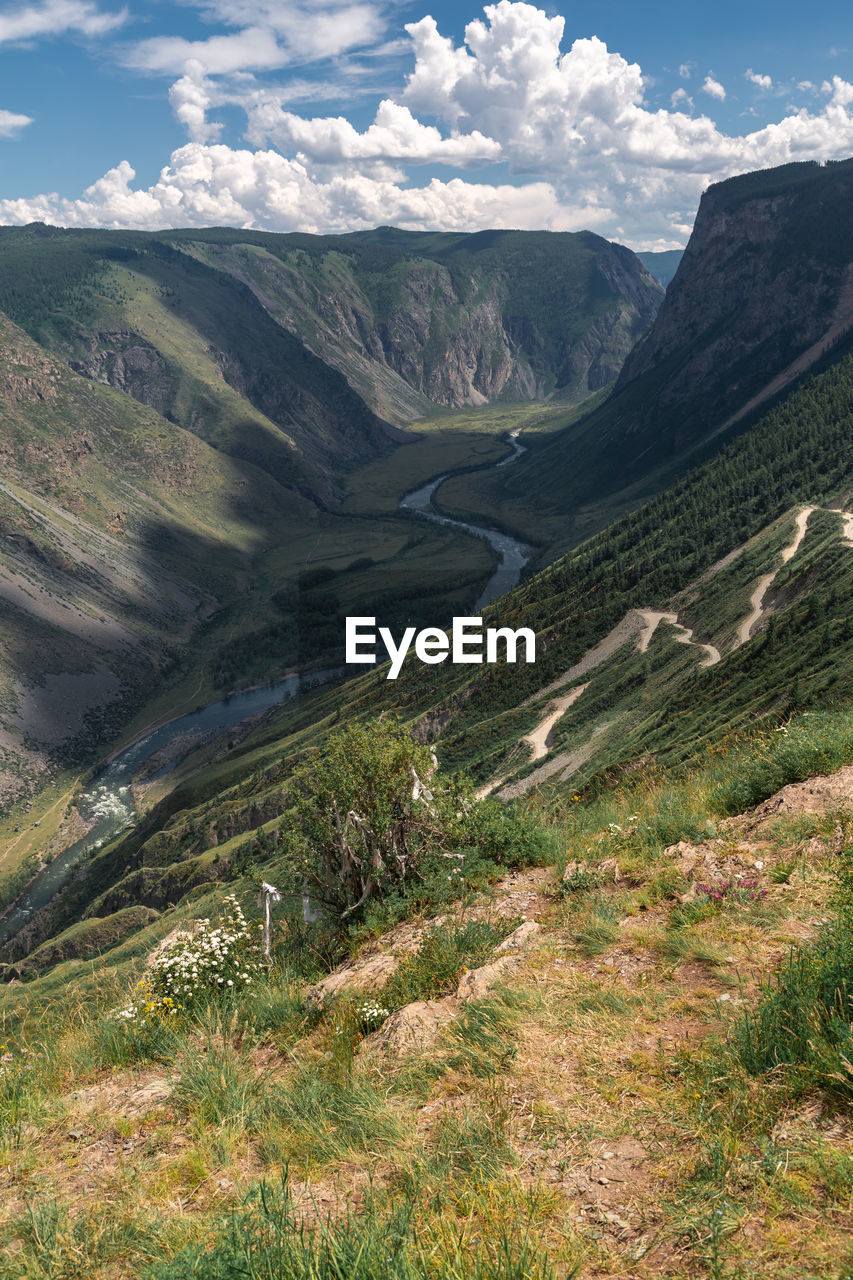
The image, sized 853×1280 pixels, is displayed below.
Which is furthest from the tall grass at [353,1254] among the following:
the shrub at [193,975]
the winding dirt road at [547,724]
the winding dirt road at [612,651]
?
the winding dirt road at [547,724]

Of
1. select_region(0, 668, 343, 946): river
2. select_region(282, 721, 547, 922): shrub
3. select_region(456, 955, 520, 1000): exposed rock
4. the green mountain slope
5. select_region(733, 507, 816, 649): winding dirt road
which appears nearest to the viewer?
select_region(456, 955, 520, 1000): exposed rock

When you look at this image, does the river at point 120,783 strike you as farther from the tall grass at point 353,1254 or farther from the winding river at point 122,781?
the tall grass at point 353,1254

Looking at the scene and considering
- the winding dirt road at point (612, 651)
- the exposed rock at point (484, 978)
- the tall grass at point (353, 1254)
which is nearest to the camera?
the tall grass at point (353, 1254)

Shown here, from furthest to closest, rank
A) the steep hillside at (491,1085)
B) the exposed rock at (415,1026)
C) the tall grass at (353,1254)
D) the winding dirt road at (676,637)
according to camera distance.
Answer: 1. the winding dirt road at (676,637)
2. the exposed rock at (415,1026)
3. the steep hillside at (491,1085)
4. the tall grass at (353,1254)

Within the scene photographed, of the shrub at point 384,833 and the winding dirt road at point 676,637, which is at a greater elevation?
the shrub at point 384,833

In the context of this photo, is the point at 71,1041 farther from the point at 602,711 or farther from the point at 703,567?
the point at 703,567

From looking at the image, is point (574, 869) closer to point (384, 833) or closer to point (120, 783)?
point (384, 833)

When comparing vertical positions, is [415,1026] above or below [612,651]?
above

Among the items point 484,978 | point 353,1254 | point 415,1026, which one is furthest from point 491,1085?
point 353,1254

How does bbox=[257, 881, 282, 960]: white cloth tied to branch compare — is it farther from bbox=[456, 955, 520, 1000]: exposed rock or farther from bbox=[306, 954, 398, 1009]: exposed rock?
bbox=[456, 955, 520, 1000]: exposed rock

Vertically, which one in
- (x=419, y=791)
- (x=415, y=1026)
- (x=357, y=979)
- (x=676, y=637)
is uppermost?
(x=419, y=791)

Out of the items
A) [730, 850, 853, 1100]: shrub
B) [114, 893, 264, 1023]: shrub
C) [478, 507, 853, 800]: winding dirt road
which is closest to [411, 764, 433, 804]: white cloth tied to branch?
[114, 893, 264, 1023]: shrub
